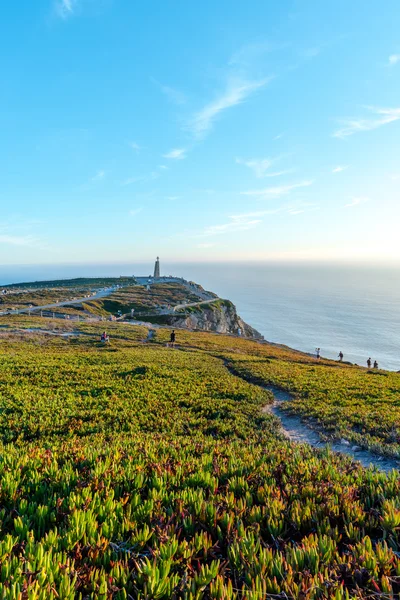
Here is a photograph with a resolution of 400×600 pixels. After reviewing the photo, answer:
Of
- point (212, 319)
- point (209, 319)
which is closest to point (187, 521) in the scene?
point (209, 319)

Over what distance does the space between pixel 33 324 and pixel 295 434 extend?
39973 millimetres

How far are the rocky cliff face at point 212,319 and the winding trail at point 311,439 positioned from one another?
2082 inches

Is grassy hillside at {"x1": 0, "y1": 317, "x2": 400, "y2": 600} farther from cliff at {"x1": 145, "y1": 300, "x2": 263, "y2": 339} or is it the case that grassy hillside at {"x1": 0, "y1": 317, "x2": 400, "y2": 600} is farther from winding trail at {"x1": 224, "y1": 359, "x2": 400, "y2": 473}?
cliff at {"x1": 145, "y1": 300, "x2": 263, "y2": 339}

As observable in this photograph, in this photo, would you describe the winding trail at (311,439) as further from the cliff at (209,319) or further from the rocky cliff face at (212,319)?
the rocky cliff face at (212,319)

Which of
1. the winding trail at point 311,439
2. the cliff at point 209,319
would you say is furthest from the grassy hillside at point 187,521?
the cliff at point 209,319

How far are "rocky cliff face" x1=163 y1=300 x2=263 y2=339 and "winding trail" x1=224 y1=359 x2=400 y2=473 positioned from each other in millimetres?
52877

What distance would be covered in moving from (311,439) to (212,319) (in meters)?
74.4

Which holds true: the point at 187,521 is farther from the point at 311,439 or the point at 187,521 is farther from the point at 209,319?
the point at 209,319

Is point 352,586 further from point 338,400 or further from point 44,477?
point 338,400

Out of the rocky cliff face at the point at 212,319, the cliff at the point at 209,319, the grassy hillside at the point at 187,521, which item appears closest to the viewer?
the grassy hillside at the point at 187,521

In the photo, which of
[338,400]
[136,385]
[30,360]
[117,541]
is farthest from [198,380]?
[117,541]

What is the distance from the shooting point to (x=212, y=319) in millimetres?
85062

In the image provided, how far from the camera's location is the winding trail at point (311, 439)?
8172 millimetres

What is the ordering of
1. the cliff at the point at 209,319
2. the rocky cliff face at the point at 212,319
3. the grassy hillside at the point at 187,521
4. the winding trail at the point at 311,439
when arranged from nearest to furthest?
1. the grassy hillside at the point at 187,521
2. the winding trail at the point at 311,439
3. the cliff at the point at 209,319
4. the rocky cliff face at the point at 212,319
